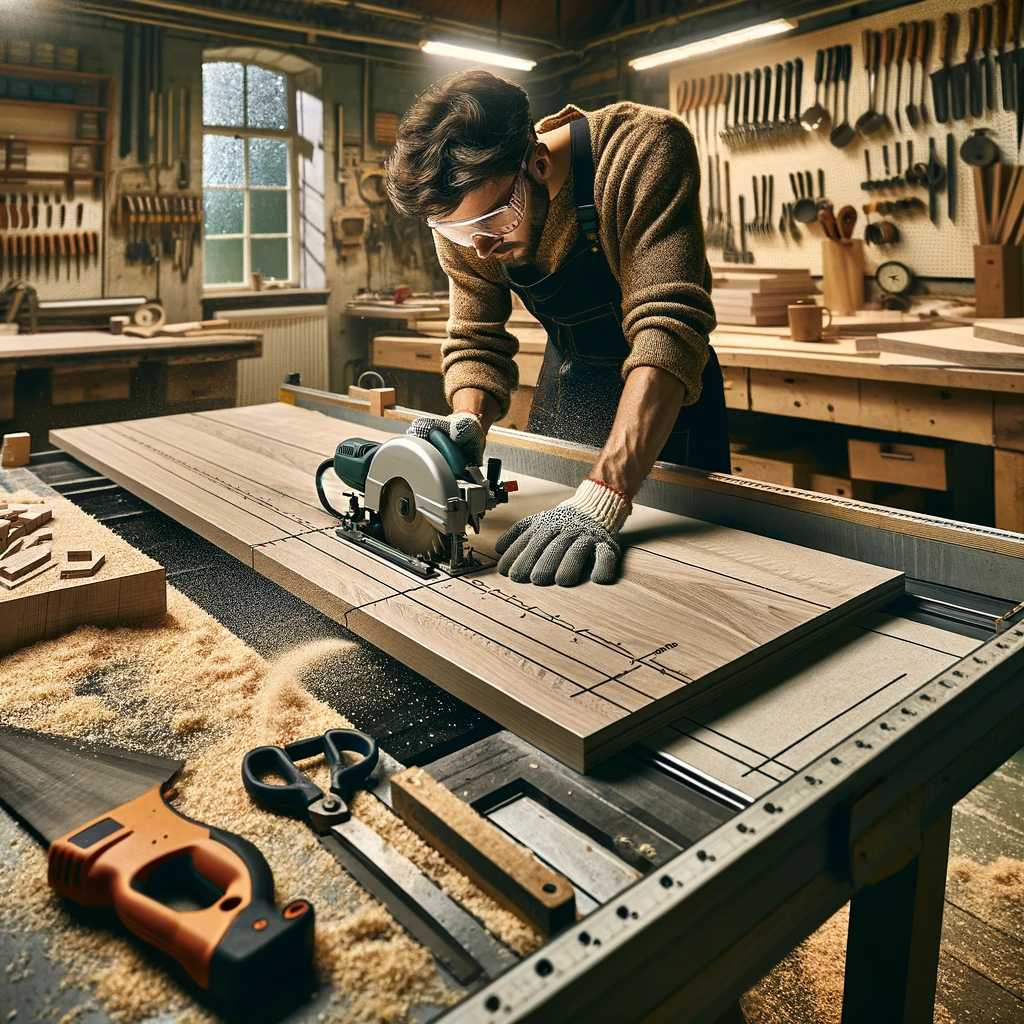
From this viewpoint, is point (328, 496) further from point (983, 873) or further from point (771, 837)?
point (983, 873)

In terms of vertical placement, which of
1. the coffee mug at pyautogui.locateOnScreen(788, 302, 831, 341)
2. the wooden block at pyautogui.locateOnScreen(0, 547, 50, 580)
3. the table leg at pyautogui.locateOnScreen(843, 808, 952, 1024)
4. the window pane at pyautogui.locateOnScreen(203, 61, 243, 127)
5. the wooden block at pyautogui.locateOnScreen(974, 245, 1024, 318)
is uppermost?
the window pane at pyautogui.locateOnScreen(203, 61, 243, 127)

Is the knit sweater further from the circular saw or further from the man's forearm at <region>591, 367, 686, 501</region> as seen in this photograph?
the circular saw

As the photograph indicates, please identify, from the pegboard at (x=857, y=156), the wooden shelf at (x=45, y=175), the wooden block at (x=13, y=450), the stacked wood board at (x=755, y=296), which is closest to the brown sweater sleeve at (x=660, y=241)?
the wooden block at (x=13, y=450)

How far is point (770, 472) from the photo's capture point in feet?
12.8

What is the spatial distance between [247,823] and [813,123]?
4.96m

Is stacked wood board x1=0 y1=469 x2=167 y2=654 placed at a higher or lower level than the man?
lower

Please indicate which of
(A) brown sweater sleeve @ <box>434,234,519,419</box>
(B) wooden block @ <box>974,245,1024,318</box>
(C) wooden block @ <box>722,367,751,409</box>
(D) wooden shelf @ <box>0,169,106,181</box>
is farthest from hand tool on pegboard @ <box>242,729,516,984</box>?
(D) wooden shelf @ <box>0,169,106,181</box>

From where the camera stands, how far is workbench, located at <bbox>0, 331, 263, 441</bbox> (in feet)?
14.3

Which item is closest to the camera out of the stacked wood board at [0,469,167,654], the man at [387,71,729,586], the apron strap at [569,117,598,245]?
the stacked wood board at [0,469,167,654]

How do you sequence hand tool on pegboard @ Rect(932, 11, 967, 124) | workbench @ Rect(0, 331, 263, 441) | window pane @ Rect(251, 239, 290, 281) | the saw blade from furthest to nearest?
window pane @ Rect(251, 239, 290, 281) → workbench @ Rect(0, 331, 263, 441) → hand tool on pegboard @ Rect(932, 11, 967, 124) → the saw blade

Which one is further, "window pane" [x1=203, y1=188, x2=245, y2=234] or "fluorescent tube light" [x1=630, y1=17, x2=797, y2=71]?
"window pane" [x1=203, y1=188, x2=245, y2=234]

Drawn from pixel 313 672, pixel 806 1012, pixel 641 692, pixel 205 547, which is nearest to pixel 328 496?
pixel 205 547

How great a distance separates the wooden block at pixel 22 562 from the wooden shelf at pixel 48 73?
4937 mm

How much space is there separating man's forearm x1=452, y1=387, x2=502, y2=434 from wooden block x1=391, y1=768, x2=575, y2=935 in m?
1.20
